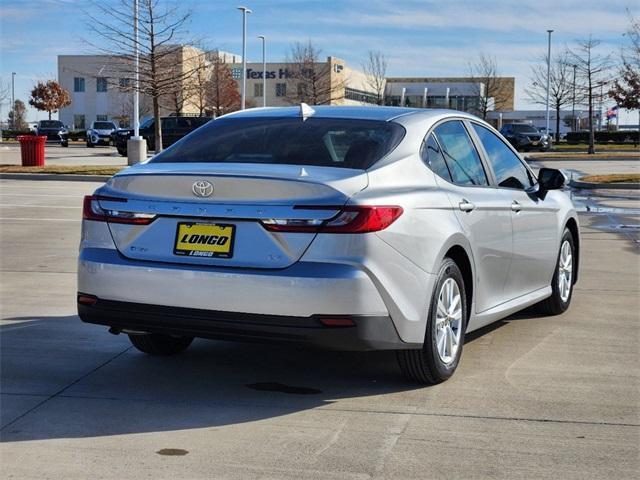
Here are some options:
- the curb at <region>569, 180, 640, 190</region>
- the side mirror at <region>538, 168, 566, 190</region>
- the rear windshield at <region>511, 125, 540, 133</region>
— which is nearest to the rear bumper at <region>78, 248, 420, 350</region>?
the side mirror at <region>538, 168, 566, 190</region>

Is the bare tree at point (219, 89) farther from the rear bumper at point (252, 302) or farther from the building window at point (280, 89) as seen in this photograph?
the rear bumper at point (252, 302)

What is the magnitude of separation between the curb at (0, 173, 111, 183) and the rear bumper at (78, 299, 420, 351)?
67.0 ft

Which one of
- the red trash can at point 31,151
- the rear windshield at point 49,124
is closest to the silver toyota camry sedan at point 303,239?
the red trash can at point 31,151

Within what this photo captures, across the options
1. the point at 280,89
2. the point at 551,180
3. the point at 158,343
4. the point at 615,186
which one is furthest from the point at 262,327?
the point at 280,89

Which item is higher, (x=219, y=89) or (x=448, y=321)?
(x=219, y=89)

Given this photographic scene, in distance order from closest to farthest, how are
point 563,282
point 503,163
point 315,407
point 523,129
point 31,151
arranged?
1. point 315,407
2. point 503,163
3. point 563,282
4. point 31,151
5. point 523,129

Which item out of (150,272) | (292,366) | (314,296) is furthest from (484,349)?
(150,272)

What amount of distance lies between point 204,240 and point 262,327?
1.81ft

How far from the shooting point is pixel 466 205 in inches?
223

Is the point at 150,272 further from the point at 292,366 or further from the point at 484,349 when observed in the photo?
the point at 484,349

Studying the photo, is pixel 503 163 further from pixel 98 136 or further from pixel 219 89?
pixel 219 89

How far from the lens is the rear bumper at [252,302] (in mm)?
4652

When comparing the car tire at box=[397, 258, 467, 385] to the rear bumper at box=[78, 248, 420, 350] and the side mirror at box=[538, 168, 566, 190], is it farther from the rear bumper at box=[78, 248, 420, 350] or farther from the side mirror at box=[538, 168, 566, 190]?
the side mirror at box=[538, 168, 566, 190]

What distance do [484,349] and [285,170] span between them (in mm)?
2266
